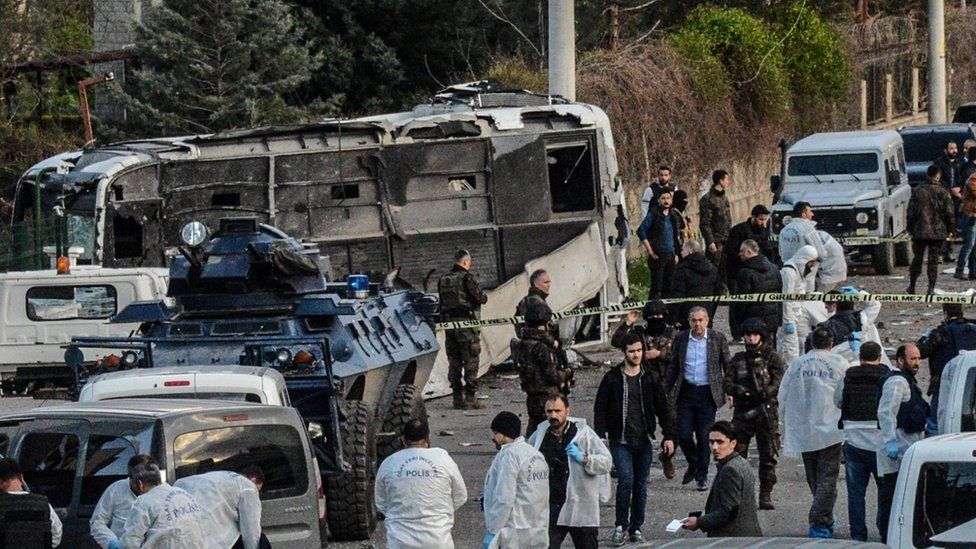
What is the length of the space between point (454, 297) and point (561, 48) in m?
6.03

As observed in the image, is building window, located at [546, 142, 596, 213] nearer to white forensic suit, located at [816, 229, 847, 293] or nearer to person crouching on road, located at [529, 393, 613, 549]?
white forensic suit, located at [816, 229, 847, 293]

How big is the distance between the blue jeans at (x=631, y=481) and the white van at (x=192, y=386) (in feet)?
8.38

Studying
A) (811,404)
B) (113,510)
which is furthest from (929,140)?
(113,510)

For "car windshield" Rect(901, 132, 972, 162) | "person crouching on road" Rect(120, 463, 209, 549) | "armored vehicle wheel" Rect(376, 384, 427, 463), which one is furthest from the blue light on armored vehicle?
"car windshield" Rect(901, 132, 972, 162)

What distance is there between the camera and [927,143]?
114 ft

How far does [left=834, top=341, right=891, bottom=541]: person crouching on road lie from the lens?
12.3m

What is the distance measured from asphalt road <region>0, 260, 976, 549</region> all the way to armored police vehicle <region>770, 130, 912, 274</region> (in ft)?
9.74

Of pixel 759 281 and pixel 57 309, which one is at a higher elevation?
pixel 759 281

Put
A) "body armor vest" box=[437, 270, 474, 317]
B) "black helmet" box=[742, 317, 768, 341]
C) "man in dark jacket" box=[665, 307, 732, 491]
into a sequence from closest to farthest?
"black helmet" box=[742, 317, 768, 341] < "man in dark jacket" box=[665, 307, 732, 491] < "body armor vest" box=[437, 270, 474, 317]

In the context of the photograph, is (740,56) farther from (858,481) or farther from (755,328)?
(858,481)

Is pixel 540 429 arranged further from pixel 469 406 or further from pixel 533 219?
pixel 533 219

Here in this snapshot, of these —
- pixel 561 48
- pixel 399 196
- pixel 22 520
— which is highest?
pixel 561 48

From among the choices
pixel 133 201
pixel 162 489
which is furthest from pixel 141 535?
pixel 133 201

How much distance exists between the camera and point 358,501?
1306cm
